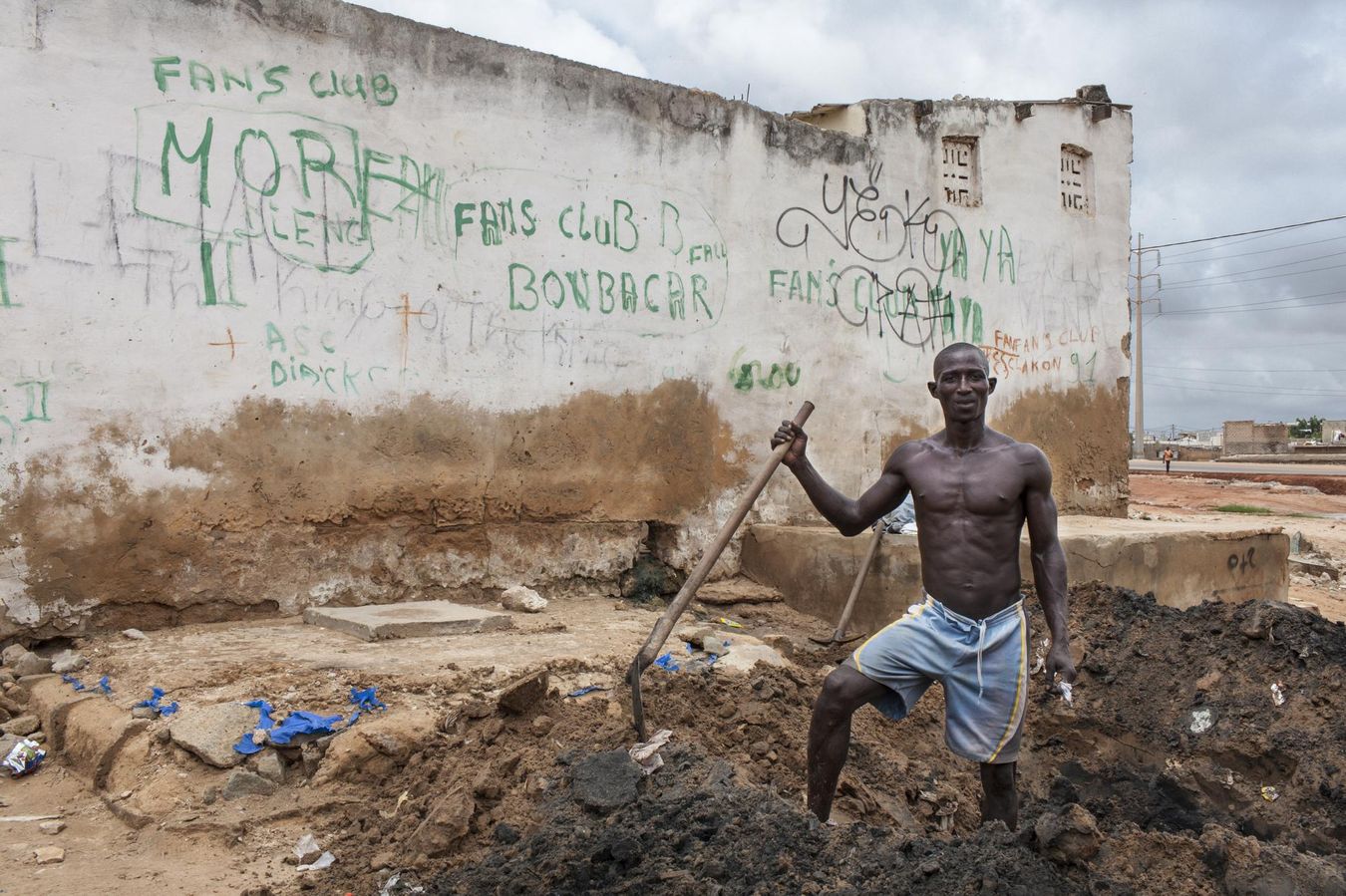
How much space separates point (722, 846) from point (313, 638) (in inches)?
104

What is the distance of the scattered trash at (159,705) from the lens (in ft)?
12.7

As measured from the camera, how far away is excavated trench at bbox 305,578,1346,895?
288cm

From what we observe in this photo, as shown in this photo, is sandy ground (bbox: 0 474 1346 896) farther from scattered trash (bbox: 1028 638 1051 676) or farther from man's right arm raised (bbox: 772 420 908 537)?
man's right arm raised (bbox: 772 420 908 537)

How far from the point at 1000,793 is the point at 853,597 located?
8.80 ft

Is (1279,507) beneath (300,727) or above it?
beneath

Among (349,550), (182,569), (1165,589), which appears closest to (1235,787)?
(1165,589)

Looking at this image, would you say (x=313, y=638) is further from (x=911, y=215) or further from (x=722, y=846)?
(x=911, y=215)

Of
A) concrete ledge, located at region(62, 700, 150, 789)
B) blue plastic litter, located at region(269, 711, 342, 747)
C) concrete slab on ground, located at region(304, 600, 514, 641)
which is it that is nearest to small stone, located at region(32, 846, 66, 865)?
concrete ledge, located at region(62, 700, 150, 789)

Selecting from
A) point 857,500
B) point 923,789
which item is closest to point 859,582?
point 923,789

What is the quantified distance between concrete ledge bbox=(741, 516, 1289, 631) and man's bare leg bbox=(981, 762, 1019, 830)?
8.61ft

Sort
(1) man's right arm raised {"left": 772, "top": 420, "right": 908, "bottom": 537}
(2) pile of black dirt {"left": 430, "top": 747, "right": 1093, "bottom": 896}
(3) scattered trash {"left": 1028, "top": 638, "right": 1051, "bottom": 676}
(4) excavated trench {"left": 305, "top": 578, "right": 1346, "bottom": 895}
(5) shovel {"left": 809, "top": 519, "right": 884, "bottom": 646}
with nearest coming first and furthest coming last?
(2) pile of black dirt {"left": 430, "top": 747, "right": 1093, "bottom": 896}, (4) excavated trench {"left": 305, "top": 578, "right": 1346, "bottom": 895}, (1) man's right arm raised {"left": 772, "top": 420, "right": 908, "bottom": 537}, (3) scattered trash {"left": 1028, "top": 638, "right": 1051, "bottom": 676}, (5) shovel {"left": 809, "top": 519, "right": 884, "bottom": 646}

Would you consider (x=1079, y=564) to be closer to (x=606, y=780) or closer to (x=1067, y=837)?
(x=1067, y=837)

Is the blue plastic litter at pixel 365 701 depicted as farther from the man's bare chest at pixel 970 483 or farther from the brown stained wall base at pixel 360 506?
the man's bare chest at pixel 970 483

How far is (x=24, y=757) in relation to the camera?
3893 mm
